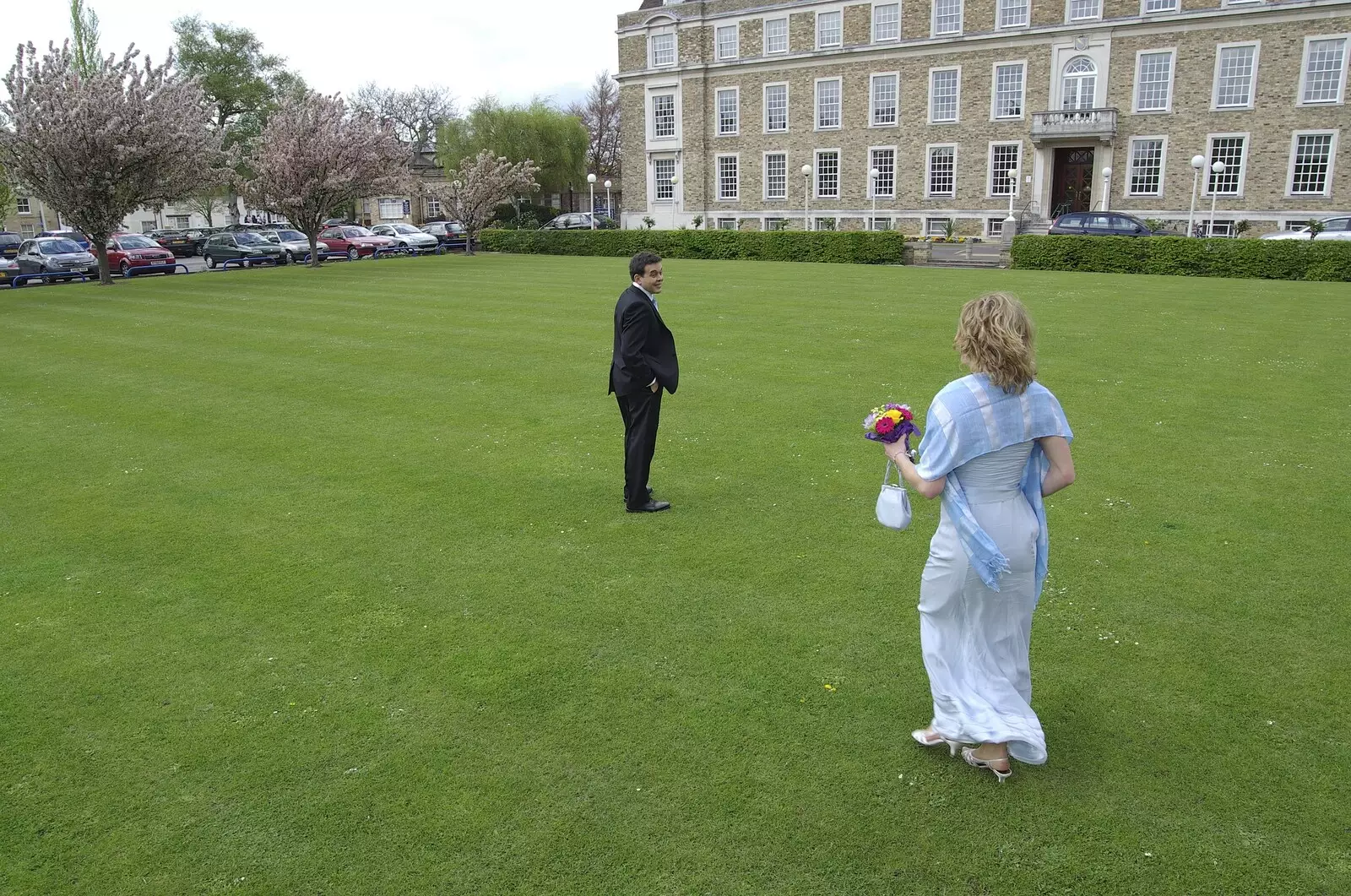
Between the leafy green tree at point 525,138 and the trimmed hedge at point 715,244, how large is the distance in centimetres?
2213

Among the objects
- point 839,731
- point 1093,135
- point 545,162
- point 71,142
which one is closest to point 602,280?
point 71,142

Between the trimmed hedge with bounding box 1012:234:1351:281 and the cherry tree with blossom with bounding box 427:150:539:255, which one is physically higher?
the cherry tree with blossom with bounding box 427:150:539:255

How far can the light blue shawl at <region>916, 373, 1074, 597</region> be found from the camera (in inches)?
148

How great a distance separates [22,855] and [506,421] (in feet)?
23.1

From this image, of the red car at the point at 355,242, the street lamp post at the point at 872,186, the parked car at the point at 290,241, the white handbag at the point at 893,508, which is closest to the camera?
the white handbag at the point at 893,508

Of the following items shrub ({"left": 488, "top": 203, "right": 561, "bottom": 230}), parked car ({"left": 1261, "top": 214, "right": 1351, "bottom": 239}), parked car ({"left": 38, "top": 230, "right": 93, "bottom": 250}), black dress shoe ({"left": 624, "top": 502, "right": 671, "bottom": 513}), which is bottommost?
black dress shoe ({"left": 624, "top": 502, "right": 671, "bottom": 513})

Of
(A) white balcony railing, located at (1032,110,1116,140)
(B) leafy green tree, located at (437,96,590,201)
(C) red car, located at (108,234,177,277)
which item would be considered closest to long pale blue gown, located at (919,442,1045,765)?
(C) red car, located at (108,234,177,277)

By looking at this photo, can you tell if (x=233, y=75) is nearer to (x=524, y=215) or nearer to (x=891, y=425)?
A: (x=524, y=215)

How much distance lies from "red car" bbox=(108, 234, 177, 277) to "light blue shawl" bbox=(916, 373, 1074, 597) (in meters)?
36.4

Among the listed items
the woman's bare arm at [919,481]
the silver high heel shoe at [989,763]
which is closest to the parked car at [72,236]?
the woman's bare arm at [919,481]

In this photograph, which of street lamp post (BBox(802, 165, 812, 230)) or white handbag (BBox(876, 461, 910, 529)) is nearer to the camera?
white handbag (BBox(876, 461, 910, 529))

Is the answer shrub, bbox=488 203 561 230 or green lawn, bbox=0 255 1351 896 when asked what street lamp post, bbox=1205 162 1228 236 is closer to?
green lawn, bbox=0 255 1351 896

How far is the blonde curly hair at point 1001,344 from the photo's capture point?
3.67 metres

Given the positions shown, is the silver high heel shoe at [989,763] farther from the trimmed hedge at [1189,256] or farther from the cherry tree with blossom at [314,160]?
the cherry tree with blossom at [314,160]
